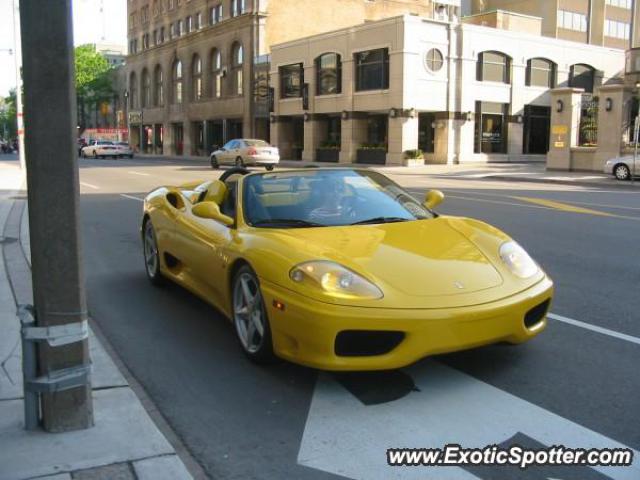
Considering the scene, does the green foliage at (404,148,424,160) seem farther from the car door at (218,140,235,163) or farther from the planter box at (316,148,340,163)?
the car door at (218,140,235,163)

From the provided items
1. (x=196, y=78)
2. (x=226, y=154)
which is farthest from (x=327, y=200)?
(x=196, y=78)

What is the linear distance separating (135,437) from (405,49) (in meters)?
37.9

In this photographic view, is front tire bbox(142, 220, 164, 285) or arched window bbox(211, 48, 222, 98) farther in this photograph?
arched window bbox(211, 48, 222, 98)

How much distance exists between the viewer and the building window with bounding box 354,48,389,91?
134 ft

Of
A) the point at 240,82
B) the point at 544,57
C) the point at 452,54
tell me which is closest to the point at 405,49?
the point at 452,54

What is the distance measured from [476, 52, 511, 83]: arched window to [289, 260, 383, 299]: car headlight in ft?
135

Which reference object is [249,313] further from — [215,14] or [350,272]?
[215,14]

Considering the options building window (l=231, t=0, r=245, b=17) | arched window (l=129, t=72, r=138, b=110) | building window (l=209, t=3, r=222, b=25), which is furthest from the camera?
arched window (l=129, t=72, r=138, b=110)

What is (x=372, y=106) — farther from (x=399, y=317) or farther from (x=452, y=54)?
(x=399, y=317)

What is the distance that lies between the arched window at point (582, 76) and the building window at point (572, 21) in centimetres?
2663

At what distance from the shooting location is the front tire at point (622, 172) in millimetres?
25812

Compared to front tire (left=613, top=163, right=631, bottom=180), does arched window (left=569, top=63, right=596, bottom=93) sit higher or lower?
higher

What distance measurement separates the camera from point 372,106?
4172cm

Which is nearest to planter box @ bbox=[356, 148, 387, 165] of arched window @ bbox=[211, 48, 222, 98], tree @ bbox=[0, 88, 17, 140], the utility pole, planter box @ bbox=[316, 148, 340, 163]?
planter box @ bbox=[316, 148, 340, 163]
